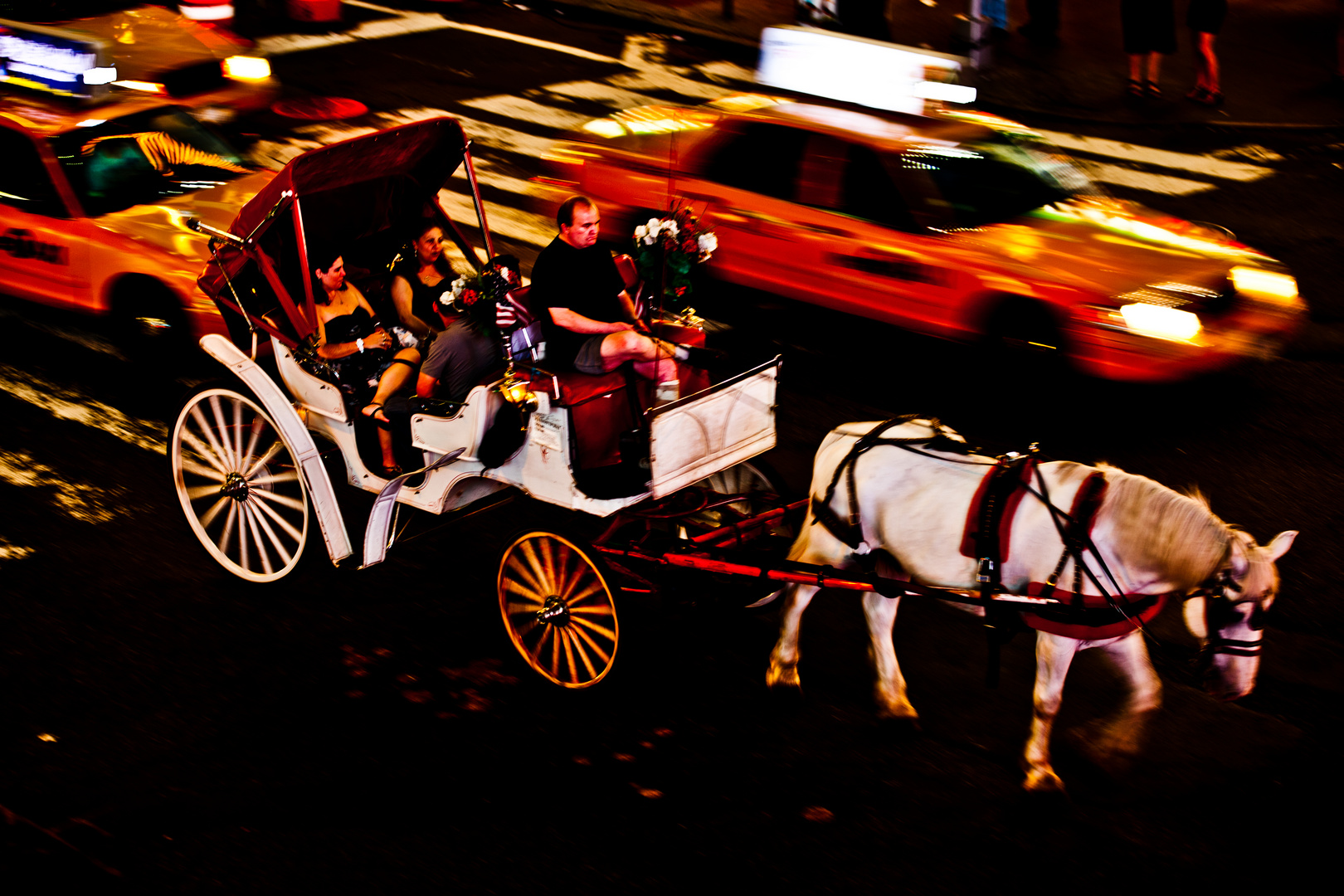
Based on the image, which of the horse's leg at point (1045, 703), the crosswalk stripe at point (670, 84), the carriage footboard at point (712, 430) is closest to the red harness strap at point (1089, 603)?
the horse's leg at point (1045, 703)

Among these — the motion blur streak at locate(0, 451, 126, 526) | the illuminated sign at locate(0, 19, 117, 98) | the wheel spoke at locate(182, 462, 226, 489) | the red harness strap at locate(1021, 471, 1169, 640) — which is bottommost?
the motion blur streak at locate(0, 451, 126, 526)

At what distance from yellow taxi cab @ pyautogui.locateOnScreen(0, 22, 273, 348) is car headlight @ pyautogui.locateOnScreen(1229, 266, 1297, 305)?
723 centimetres

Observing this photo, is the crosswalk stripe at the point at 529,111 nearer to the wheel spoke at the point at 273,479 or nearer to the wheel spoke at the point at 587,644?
the wheel spoke at the point at 273,479

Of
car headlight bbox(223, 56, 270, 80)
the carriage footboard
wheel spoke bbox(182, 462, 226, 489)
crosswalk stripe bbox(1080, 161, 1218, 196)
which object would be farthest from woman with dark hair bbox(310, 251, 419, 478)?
crosswalk stripe bbox(1080, 161, 1218, 196)

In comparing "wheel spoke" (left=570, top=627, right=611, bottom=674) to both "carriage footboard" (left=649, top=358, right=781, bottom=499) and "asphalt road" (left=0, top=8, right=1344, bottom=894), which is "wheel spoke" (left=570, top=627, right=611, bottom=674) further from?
"carriage footboard" (left=649, top=358, right=781, bottom=499)

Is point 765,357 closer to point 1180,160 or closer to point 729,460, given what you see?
point 729,460

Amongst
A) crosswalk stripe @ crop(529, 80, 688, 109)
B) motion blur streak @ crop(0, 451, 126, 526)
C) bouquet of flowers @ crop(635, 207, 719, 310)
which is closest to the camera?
bouquet of flowers @ crop(635, 207, 719, 310)

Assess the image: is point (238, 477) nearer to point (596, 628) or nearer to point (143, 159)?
point (596, 628)

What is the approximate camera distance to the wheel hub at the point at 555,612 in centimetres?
598

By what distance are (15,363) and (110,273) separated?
1.20 meters

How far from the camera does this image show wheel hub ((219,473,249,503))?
695 cm

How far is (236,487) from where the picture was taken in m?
6.96

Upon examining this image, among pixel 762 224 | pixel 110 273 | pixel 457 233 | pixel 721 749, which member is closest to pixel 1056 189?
pixel 762 224

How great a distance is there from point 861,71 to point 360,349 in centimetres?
507
